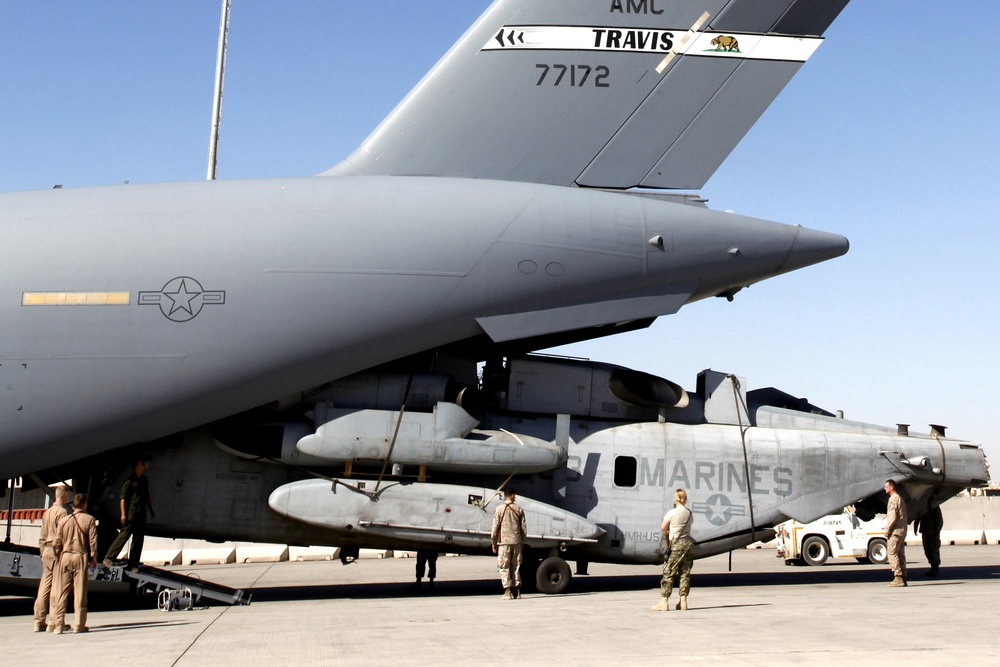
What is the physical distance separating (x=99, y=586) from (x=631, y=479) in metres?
7.11

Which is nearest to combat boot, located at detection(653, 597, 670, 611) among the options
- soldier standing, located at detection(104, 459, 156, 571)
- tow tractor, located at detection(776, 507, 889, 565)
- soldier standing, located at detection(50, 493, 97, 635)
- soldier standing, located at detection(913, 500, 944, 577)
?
soldier standing, located at detection(50, 493, 97, 635)

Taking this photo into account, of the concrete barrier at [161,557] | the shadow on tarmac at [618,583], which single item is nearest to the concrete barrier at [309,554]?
the concrete barrier at [161,557]

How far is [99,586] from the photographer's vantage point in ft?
39.7

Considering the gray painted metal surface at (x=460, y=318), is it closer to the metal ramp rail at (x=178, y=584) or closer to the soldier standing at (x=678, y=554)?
the metal ramp rail at (x=178, y=584)

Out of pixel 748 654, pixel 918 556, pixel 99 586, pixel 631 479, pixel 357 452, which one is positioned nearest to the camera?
pixel 748 654

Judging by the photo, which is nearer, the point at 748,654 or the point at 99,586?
the point at 748,654

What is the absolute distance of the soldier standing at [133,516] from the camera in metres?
12.5

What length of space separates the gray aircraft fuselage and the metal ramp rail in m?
1.72

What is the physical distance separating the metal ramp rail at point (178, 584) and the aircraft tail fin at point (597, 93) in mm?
6021

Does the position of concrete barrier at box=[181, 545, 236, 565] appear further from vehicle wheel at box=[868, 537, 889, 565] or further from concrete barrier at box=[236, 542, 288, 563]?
vehicle wheel at box=[868, 537, 889, 565]

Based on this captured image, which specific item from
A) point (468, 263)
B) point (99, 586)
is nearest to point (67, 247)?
point (99, 586)

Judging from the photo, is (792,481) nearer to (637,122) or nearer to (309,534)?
(637,122)

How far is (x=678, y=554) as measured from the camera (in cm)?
1128

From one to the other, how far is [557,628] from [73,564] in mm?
4868
